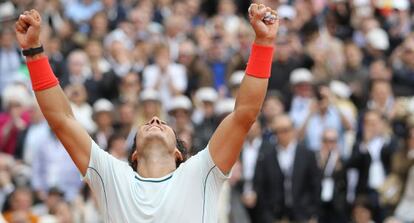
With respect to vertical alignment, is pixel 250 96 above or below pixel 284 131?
above

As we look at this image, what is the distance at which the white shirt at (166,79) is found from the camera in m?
16.3

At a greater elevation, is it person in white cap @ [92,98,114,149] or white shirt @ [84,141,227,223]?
white shirt @ [84,141,227,223]

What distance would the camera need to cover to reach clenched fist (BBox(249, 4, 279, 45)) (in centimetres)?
641

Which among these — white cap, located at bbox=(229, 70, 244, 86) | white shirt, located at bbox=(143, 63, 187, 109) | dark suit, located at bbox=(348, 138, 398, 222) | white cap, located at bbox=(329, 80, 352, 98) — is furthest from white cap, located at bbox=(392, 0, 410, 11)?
dark suit, located at bbox=(348, 138, 398, 222)

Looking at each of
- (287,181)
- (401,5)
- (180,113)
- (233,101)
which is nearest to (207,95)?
(233,101)

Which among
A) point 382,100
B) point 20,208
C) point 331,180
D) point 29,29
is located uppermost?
point 29,29

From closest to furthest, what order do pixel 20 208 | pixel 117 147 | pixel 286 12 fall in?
pixel 20 208, pixel 117 147, pixel 286 12

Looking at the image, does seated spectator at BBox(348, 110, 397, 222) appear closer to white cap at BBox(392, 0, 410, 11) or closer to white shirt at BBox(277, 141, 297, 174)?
white shirt at BBox(277, 141, 297, 174)

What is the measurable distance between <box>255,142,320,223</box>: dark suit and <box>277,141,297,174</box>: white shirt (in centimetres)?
6

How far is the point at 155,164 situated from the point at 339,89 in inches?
379

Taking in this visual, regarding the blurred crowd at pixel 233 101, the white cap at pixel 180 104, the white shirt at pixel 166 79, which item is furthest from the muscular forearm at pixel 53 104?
the white shirt at pixel 166 79

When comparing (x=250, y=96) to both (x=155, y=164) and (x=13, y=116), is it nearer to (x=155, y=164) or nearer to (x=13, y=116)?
(x=155, y=164)

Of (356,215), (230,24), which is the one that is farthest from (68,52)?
(356,215)

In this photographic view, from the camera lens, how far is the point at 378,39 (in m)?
18.4
